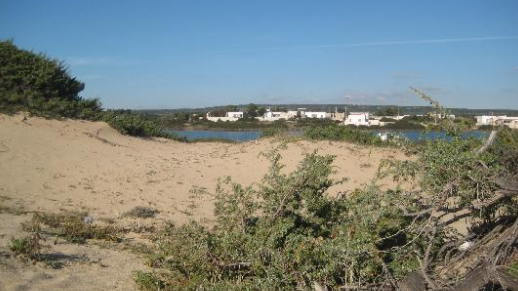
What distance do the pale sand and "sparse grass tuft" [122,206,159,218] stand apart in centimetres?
13

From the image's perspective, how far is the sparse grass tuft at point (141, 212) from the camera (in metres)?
8.16

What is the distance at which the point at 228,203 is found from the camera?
5523 mm

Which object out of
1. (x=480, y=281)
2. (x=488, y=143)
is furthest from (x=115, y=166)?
(x=480, y=281)

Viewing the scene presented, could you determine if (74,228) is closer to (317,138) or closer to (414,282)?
(414,282)

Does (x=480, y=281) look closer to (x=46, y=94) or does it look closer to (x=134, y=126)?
(x=134, y=126)

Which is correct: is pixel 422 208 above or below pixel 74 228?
above

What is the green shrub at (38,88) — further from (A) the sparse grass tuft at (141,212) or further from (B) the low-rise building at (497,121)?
(B) the low-rise building at (497,121)

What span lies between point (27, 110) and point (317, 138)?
9.07 meters

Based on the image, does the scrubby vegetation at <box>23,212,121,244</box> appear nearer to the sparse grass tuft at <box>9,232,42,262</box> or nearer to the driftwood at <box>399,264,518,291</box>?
the sparse grass tuft at <box>9,232,42,262</box>

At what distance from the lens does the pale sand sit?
502 centimetres

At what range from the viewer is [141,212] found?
8.27 m

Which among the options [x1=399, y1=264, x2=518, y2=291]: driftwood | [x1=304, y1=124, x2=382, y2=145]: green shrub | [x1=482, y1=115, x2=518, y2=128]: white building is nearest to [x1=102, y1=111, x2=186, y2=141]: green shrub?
[x1=304, y1=124, x2=382, y2=145]: green shrub

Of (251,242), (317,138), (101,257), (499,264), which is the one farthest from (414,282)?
(317,138)

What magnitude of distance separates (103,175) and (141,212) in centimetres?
292
